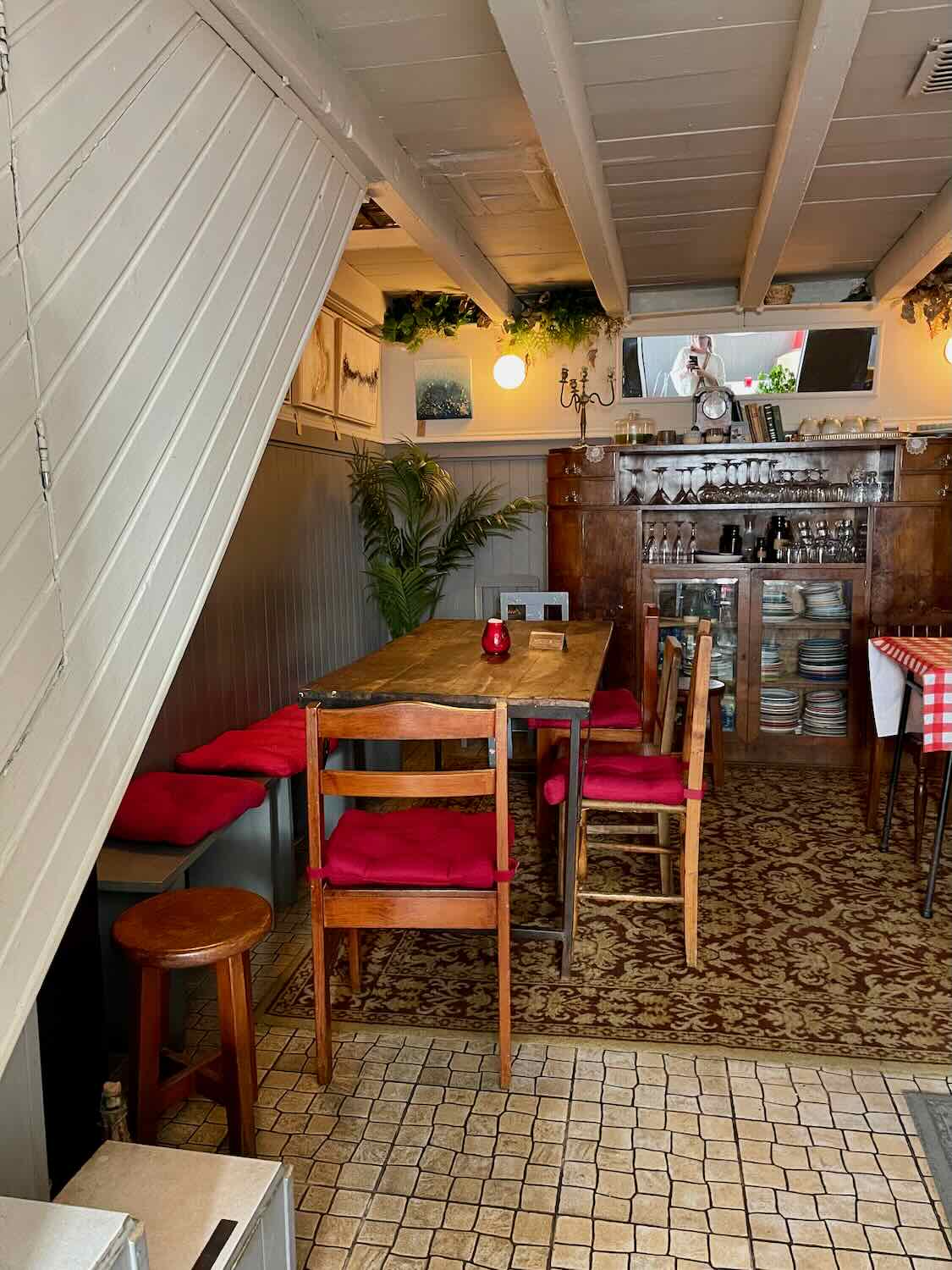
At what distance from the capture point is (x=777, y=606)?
5.21 meters

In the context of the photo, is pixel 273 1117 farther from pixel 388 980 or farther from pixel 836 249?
pixel 836 249

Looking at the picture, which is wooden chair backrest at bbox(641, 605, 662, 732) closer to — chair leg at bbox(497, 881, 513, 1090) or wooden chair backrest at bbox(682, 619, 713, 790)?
wooden chair backrest at bbox(682, 619, 713, 790)

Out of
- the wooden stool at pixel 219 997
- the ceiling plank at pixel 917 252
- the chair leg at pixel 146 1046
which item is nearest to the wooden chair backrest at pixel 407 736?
the wooden stool at pixel 219 997

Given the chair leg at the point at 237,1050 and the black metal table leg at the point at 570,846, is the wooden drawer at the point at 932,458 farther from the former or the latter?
the chair leg at the point at 237,1050

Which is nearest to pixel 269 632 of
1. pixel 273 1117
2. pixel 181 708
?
pixel 181 708

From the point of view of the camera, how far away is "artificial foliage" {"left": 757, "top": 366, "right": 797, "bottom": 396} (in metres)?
5.42

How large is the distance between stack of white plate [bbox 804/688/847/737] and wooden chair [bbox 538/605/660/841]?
1.66 m

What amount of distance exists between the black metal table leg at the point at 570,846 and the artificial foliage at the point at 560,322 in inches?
130

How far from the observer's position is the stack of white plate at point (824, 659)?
5.16 meters

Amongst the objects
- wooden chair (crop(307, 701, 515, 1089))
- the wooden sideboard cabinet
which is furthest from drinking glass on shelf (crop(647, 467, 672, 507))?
wooden chair (crop(307, 701, 515, 1089))

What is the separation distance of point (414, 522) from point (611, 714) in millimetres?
2248

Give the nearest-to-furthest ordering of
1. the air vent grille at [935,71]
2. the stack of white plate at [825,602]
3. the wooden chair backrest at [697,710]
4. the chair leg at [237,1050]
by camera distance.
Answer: the chair leg at [237,1050] < the air vent grille at [935,71] < the wooden chair backrest at [697,710] < the stack of white plate at [825,602]

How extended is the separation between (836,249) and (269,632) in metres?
3.27

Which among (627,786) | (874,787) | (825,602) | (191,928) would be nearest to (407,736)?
(191,928)
